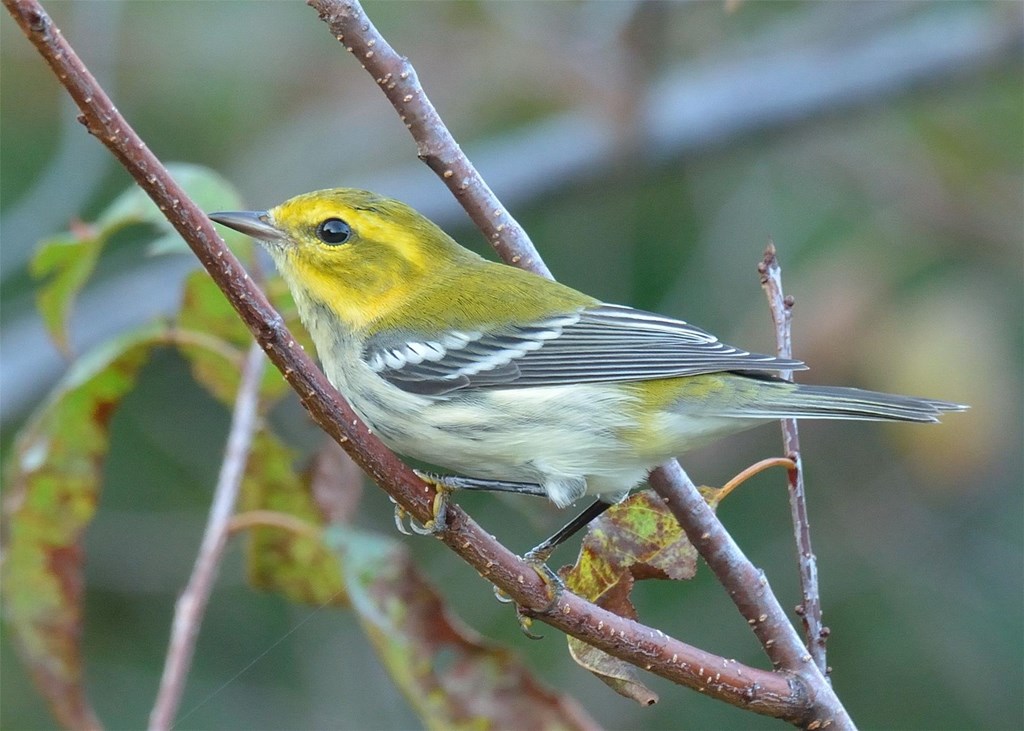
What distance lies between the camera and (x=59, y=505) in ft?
9.92

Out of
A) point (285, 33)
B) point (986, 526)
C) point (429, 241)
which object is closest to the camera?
point (429, 241)

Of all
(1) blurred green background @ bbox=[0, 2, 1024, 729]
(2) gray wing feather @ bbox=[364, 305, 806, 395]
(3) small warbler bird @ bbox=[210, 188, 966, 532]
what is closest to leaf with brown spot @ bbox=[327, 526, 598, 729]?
(3) small warbler bird @ bbox=[210, 188, 966, 532]

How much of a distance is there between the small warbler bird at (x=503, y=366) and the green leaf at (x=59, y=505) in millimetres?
472

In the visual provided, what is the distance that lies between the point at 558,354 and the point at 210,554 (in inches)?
39.0

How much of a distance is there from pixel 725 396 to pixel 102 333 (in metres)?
3.61

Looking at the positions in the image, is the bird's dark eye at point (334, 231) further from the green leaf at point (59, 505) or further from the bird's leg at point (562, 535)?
the bird's leg at point (562, 535)

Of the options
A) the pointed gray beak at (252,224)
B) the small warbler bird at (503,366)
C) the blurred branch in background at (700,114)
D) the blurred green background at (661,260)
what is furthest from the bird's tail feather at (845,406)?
the blurred branch in background at (700,114)

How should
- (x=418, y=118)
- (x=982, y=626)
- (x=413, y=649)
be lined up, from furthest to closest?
(x=982, y=626)
(x=413, y=649)
(x=418, y=118)

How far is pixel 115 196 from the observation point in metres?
6.20

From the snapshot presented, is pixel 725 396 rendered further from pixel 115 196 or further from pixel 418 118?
pixel 115 196

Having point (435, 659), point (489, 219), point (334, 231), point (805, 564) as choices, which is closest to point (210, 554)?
point (435, 659)

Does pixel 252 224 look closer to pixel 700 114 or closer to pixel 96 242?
pixel 96 242

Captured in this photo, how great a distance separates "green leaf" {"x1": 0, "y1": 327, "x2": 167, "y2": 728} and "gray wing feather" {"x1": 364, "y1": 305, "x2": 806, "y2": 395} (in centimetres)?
62

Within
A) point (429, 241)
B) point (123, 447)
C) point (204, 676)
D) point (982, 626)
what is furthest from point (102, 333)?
point (982, 626)
